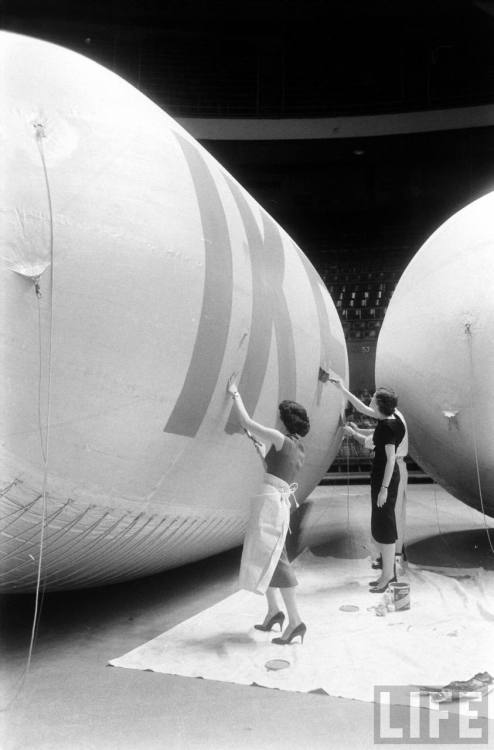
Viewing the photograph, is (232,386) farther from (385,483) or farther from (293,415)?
(385,483)

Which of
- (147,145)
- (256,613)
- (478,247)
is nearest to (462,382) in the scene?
(478,247)

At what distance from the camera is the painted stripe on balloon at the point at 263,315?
10.2ft

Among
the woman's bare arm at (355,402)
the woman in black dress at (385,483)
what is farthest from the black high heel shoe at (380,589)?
the woman's bare arm at (355,402)

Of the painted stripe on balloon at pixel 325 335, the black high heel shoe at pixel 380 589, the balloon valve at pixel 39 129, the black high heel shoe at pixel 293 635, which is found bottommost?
the black high heel shoe at pixel 380 589

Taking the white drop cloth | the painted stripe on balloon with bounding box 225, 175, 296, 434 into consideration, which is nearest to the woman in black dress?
the white drop cloth

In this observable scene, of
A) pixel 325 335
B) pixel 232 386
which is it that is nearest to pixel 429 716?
pixel 232 386

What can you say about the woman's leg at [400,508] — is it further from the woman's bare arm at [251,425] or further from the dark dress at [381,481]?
the woman's bare arm at [251,425]

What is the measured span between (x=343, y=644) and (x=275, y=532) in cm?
56

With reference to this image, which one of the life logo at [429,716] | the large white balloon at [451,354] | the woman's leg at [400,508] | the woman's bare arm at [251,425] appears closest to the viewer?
the life logo at [429,716]

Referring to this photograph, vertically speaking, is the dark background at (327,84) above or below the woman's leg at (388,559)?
above

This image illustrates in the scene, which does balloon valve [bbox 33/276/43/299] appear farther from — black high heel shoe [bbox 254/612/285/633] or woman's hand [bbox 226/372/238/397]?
black high heel shoe [bbox 254/612/285/633]

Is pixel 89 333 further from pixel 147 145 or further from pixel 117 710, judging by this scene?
pixel 117 710

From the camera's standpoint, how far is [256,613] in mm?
3082

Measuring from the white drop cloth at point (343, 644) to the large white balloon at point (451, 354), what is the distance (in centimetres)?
88
